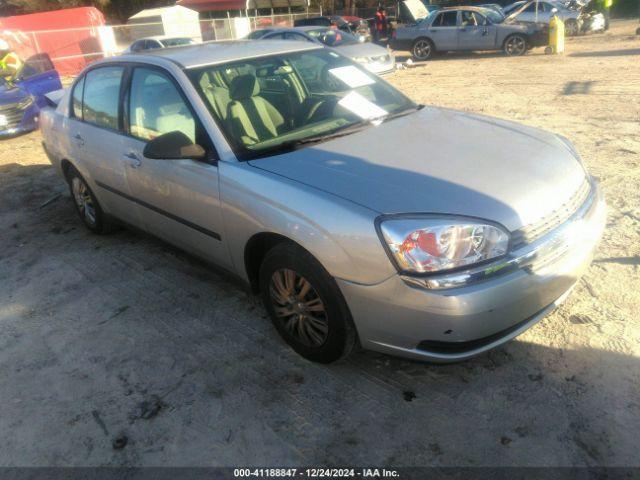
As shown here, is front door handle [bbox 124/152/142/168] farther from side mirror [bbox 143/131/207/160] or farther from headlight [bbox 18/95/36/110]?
headlight [bbox 18/95/36/110]

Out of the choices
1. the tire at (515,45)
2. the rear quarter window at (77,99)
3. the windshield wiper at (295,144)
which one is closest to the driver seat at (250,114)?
the windshield wiper at (295,144)

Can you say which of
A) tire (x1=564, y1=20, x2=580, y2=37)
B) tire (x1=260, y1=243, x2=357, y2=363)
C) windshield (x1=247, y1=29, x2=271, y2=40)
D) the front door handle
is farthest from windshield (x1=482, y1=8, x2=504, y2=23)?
tire (x1=260, y1=243, x2=357, y2=363)

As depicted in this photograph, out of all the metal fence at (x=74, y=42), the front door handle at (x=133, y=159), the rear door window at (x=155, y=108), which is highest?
the metal fence at (x=74, y=42)

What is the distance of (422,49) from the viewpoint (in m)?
17.3

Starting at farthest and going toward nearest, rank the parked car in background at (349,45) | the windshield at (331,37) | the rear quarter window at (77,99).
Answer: the windshield at (331,37) < the parked car in background at (349,45) < the rear quarter window at (77,99)

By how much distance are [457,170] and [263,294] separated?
1255mm

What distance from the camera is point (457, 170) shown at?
2582mm

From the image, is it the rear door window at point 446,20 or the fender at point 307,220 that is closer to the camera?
the fender at point 307,220

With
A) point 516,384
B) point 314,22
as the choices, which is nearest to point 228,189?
point 516,384

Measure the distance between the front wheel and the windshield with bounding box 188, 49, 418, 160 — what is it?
1374cm

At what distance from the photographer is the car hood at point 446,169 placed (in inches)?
91.6

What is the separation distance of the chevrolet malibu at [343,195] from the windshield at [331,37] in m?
10.1

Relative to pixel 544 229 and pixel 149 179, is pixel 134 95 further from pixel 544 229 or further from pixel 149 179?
pixel 544 229

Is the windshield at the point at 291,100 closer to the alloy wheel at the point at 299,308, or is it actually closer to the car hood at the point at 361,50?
the alloy wheel at the point at 299,308
